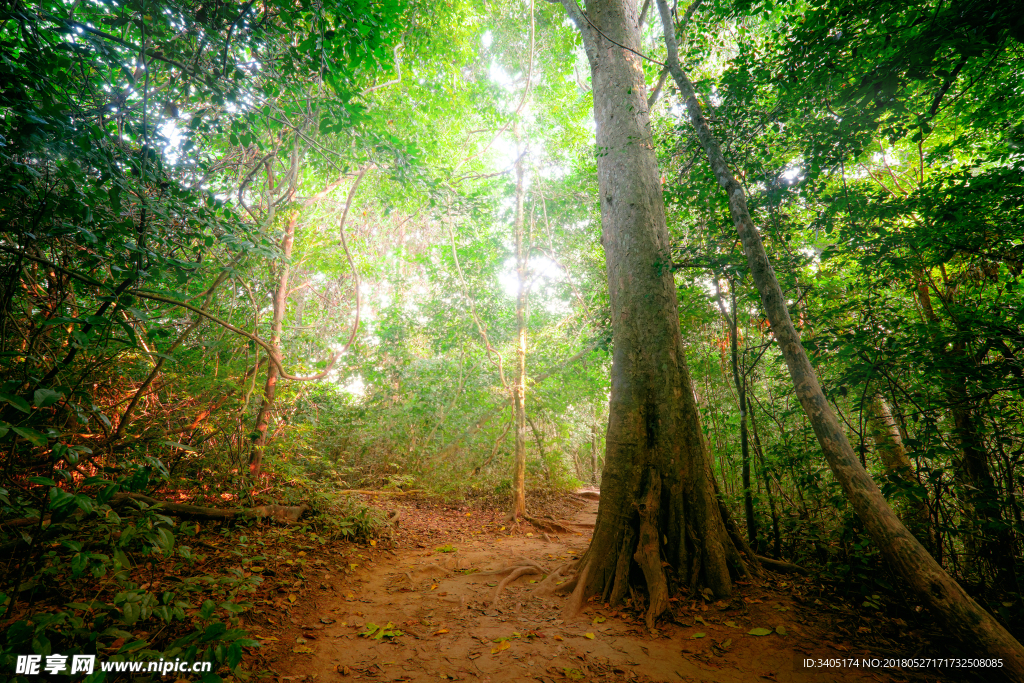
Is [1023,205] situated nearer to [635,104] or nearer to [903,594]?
[903,594]

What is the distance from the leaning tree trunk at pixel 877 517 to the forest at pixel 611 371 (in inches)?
0.7

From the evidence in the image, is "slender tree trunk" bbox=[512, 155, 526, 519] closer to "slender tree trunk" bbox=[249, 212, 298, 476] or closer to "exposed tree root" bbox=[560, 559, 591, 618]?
"exposed tree root" bbox=[560, 559, 591, 618]

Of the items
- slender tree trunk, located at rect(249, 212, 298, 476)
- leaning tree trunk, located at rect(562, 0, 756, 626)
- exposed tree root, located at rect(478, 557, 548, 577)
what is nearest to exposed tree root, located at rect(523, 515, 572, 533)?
exposed tree root, located at rect(478, 557, 548, 577)

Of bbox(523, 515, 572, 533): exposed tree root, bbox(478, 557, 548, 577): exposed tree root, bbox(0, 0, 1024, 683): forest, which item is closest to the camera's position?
bbox(0, 0, 1024, 683): forest

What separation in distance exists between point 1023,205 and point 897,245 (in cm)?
70

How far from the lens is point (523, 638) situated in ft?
11.2

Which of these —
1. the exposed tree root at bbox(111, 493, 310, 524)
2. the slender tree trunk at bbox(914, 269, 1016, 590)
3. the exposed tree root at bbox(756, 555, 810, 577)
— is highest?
the slender tree trunk at bbox(914, 269, 1016, 590)

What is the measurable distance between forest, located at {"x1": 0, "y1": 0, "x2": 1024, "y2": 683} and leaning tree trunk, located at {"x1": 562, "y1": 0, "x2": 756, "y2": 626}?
33 mm

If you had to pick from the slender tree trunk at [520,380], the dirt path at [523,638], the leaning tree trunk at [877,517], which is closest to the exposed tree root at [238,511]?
the dirt path at [523,638]

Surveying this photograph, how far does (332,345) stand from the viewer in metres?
11.9

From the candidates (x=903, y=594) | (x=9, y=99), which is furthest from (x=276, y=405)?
(x=903, y=594)

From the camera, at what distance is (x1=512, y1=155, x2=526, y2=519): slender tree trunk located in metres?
8.52

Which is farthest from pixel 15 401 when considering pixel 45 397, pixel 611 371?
pixel 611 371

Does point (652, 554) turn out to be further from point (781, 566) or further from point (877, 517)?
point (877, 517)
